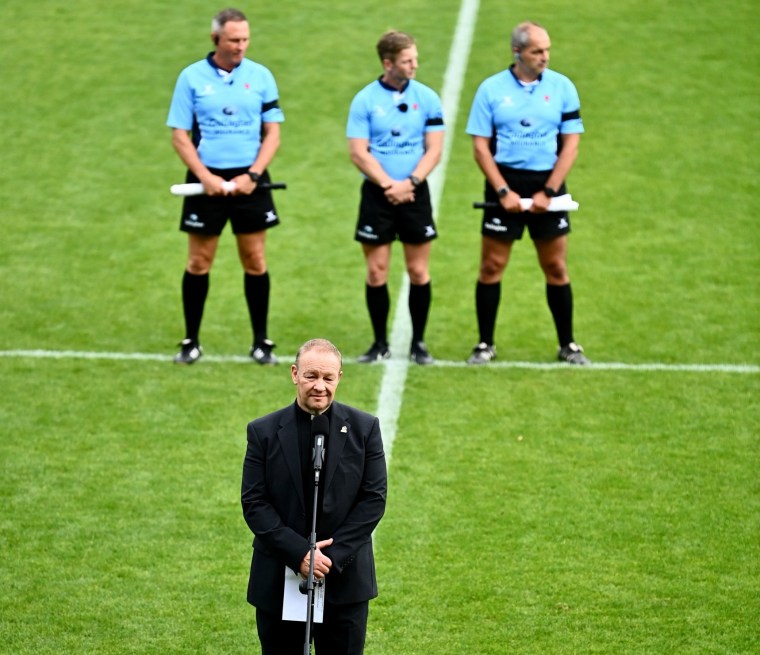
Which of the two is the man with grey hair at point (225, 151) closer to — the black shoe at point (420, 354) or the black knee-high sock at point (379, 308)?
the black knee-high sock at point (379, 308)

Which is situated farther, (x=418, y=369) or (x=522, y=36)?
(x=418, y=369)

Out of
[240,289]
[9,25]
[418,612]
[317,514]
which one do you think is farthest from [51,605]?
[9,25]

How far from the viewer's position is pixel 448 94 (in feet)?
45.1

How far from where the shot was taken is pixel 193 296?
9227 millimetres

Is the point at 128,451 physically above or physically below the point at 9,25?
below

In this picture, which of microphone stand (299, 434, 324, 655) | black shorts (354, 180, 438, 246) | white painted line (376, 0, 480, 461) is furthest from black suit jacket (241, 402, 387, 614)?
black shorts (354, 180, 438, 246)

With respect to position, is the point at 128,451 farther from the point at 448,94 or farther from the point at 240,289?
the point at 448,94

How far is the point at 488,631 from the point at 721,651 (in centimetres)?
99

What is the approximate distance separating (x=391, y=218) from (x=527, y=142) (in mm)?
983

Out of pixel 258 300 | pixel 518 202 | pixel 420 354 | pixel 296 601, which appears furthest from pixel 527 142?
pixel 296 601

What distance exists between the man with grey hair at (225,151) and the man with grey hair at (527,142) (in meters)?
1.35

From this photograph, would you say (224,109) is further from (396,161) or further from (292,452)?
(292,452)

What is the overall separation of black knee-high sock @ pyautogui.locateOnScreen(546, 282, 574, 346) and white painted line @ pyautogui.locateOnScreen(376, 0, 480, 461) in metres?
1.02

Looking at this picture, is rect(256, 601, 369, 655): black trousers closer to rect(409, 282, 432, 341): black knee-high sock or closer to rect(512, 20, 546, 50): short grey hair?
rect(409, 282, 432, 341): black knee-high sock
